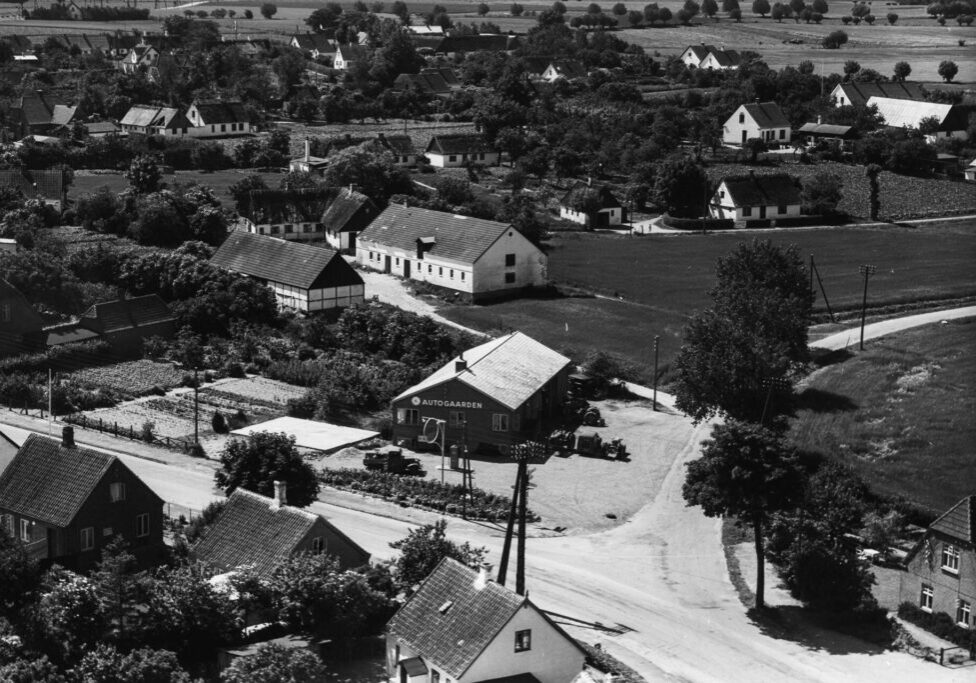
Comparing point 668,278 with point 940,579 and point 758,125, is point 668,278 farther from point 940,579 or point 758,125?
point 758,125

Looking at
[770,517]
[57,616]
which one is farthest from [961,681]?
[57,616]

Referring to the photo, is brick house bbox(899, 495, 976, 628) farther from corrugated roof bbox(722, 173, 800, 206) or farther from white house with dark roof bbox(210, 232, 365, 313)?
corrugated roof bbox(722, 173, 800, 206)

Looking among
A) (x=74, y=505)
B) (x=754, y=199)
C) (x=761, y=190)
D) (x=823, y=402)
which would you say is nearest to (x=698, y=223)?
(x=754, y=199)

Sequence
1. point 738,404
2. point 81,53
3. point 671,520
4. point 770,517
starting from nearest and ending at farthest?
point 770,517 < point 671,520 < point 738,404 < point 81,53

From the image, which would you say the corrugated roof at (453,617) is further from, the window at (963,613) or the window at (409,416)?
the window at (409,416)

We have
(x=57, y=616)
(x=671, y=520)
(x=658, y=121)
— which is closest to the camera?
(x=57, y=616)

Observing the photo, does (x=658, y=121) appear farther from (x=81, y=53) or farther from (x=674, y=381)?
(x=81, y=53)
